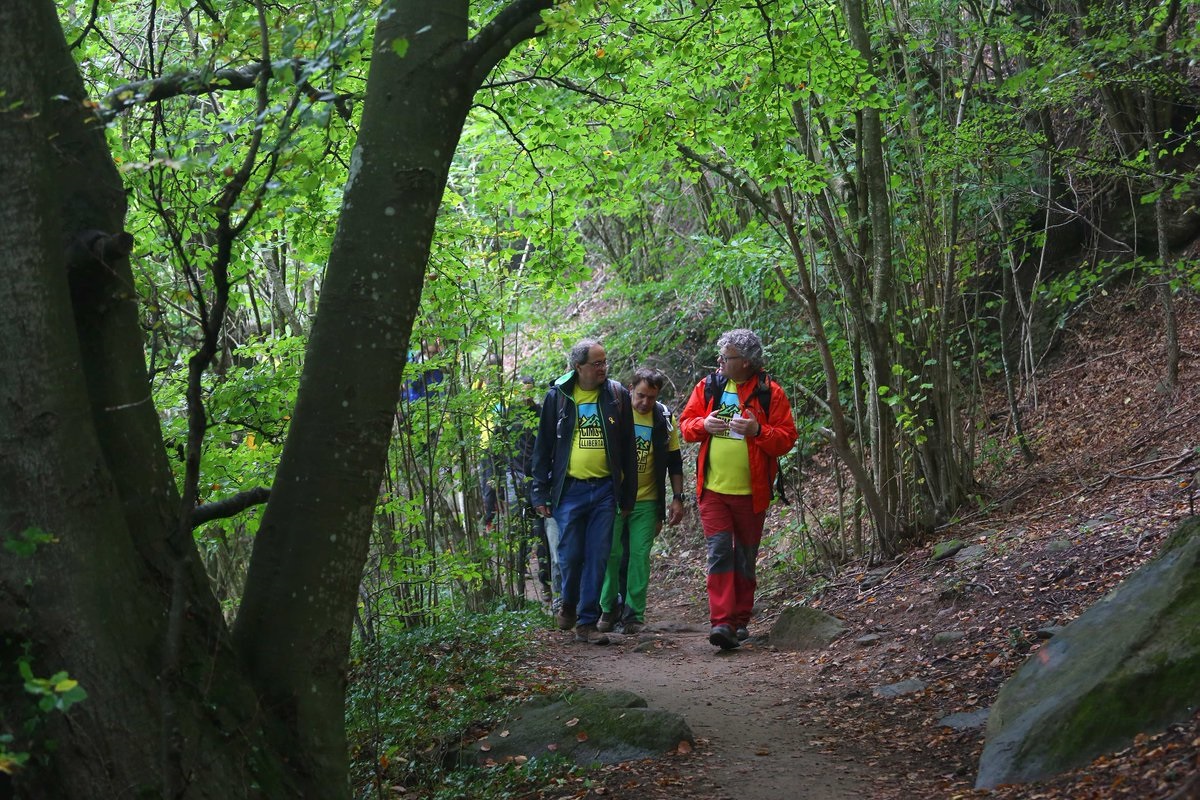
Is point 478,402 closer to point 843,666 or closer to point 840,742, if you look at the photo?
point 843,666

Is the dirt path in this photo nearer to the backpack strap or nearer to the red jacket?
the red jacket

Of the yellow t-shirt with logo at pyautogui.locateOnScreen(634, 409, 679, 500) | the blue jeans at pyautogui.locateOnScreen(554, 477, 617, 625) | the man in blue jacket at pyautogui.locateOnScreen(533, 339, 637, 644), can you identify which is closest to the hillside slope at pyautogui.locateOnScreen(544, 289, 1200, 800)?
the blue jeans at pyautogui.locateOnScreen(554, 477, 617, 625)

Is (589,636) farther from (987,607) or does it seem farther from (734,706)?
(987,607)

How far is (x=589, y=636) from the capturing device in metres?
7.47

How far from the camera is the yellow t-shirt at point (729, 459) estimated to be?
7.02 m

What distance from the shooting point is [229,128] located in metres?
2.73

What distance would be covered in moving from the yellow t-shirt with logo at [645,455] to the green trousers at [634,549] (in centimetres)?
8

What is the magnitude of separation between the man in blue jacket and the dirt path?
0.64m

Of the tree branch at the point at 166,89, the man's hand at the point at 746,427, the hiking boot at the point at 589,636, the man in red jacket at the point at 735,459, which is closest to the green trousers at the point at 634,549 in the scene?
the hiking boot at the point at 589,636

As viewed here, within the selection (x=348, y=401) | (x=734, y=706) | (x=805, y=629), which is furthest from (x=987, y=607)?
(x=348, y=401)

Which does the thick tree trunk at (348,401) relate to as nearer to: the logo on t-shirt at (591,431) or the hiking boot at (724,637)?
the hiking boot at (724,637)

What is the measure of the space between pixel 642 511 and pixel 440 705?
8.56 ft

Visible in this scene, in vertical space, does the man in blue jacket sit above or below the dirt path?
above

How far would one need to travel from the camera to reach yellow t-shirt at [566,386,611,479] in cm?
749
